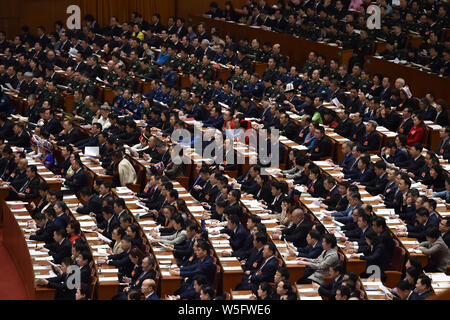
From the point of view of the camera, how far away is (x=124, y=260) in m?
8.23

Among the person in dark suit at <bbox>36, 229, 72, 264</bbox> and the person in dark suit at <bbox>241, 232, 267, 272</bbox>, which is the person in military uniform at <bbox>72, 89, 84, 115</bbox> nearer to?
the person in dark suit at <bbox>36, 229, 72, 264</bbox>

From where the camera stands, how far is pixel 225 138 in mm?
11938

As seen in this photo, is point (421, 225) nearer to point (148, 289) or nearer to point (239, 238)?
point (239, 238)

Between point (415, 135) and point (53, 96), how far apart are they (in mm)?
6791

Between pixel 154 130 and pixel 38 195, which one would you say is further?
pixel 154 130

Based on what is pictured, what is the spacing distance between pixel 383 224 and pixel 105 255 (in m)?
3.13

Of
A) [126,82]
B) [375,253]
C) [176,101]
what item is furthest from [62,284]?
[126,82]

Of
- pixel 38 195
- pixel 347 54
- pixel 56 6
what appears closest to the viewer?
pixel 38 195

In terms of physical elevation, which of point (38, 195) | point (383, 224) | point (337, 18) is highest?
point (337, 18)

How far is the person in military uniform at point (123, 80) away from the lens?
14.6 m

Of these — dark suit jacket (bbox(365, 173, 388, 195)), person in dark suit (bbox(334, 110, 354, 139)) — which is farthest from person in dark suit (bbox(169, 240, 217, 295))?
person in dark suit (bbox(334, 110, 354, 139))

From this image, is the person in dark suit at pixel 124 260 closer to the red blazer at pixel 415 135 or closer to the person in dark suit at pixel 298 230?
the person in dark suit at pixel 298 230
